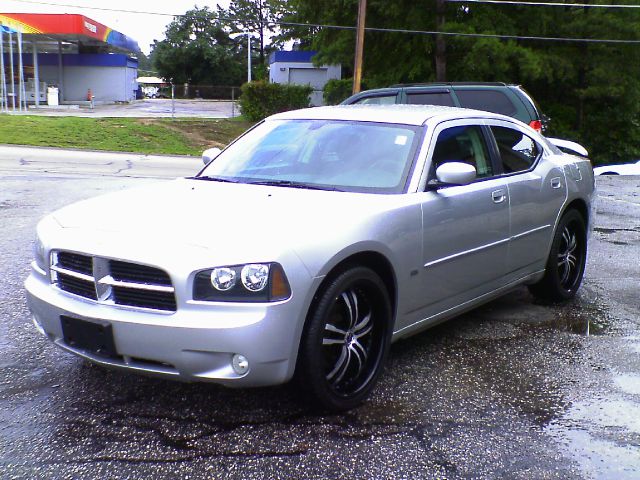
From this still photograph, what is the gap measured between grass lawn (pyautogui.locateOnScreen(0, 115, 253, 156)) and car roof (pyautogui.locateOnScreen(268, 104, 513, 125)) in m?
19.1

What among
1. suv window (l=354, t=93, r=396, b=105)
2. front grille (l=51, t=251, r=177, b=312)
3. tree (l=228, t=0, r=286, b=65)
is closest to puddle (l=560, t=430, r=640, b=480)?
front grille (l=51, t=251, r=177, b=312)

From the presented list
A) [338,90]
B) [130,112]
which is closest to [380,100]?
[338,90]

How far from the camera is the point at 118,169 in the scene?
57.0 feet

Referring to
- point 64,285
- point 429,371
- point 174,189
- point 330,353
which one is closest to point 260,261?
point 330,353

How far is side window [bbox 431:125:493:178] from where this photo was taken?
4.57 meters

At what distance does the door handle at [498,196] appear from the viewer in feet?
15.8

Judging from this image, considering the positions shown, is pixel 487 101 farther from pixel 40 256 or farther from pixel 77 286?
pixel 77 286

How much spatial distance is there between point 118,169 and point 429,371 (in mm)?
14391

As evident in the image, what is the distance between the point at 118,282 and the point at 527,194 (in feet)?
10.3

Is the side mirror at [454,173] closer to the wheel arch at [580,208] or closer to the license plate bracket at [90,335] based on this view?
the wheel arch at [580,208]

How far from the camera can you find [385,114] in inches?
192

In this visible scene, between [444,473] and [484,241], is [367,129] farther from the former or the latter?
[444,473]

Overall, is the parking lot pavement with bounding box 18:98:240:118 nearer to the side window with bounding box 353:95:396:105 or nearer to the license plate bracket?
the side window with bounding box 353:95:396:105

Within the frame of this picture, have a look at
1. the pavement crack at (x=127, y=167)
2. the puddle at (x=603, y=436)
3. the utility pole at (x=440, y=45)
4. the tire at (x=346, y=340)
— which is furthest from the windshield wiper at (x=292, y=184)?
the utility pole at (x=440, y=45)
